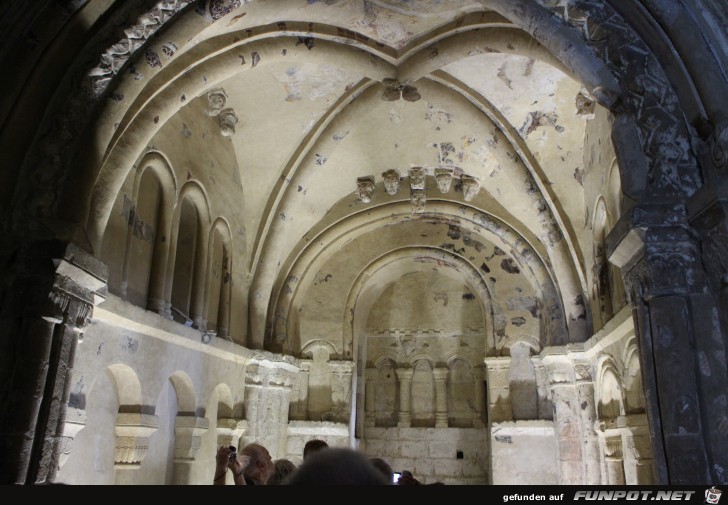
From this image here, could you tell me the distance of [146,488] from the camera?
163 cm

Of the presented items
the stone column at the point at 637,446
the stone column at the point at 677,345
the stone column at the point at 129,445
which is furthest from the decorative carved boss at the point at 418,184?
the stone column at the point at 677,345

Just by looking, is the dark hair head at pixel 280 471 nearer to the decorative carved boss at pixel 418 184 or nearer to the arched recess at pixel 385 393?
the decorative carved boss at pixel 418 184

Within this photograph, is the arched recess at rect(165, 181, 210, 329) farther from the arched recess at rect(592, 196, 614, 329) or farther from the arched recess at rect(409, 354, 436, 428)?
the arched recess at rect(409, 354, 436, 428)

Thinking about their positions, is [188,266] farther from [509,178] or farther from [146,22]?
[509,178]

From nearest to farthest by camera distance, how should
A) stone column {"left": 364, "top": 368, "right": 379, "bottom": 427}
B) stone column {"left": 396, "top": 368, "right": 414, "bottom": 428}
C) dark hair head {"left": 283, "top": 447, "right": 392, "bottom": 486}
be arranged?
dark hair head {"left": 283, "top": 447, "right": 392, "bottom": 486}
stone column {"left": 396, "top": 368, "right": 414, "bottom": 428}
stone column {"left": 364, "top": 368, "right": 379, "bottom": 427}

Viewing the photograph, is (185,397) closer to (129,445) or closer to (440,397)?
(129,445)

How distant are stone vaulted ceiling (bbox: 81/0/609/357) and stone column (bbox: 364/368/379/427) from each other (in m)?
1.57

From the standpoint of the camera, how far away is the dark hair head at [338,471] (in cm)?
141

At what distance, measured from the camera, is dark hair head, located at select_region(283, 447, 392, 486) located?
1.41m

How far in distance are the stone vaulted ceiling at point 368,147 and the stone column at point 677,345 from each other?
2.17 m

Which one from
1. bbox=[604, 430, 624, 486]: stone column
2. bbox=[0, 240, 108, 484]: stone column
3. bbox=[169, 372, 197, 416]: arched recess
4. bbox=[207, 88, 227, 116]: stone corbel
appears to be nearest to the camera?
bbox=[0, 240, 108, 484]: stone column

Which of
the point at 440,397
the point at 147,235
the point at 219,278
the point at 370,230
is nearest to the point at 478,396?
the point at 440,397

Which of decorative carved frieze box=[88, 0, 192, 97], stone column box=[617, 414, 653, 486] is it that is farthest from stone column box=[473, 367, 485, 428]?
decorative carved frieze box=[88, 0, 192, 97]

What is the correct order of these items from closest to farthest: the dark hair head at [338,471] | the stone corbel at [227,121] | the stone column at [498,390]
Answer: the dark hair head at [338,471]
the stone corbel at [227,121]
the stone column at [498,390]
